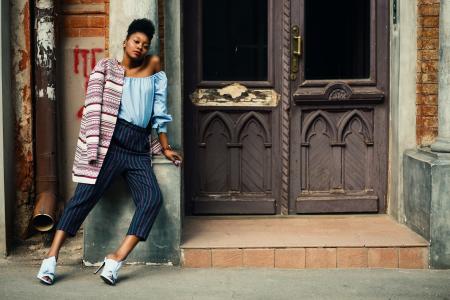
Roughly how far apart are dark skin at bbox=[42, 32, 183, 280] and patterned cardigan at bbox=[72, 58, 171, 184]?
15 centimetres

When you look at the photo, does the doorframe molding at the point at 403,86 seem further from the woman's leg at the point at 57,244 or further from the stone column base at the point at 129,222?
the woman's leg at the point at 57,244

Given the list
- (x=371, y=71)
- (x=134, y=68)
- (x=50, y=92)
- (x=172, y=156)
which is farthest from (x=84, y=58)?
(x=371, y=71)

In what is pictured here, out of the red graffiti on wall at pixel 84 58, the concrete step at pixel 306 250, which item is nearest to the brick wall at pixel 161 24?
the red graffiti on wall at pixel 84 58

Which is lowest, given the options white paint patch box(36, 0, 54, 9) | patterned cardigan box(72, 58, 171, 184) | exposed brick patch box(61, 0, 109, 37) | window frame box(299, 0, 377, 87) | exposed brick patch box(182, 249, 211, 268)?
exposed brick patch box(182, 249, 211, 268)

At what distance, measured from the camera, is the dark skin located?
630 cm

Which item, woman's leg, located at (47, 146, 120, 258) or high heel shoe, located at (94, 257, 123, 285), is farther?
woman's leg, located at (47, 146, 120, 258)

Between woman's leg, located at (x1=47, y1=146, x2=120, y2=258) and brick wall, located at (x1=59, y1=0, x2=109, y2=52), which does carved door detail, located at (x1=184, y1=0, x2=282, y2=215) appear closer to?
brick wall, located at (x1=59, y1=0, x2=109, y2=52)

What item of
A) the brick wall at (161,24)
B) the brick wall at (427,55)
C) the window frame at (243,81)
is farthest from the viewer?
the window frame at (243,81)

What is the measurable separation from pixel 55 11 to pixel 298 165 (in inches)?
92.6

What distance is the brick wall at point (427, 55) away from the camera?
24.2ft

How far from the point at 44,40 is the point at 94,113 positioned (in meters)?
A: 1.25

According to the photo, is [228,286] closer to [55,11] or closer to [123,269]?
[123,269]

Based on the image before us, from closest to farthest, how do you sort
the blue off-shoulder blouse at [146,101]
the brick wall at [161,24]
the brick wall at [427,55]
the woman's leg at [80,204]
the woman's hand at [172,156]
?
the woman's leg at [80,204]
the blue off-shoulder blouse at [146,101]
the woman's hand at [172,156]
the brick wall at [161,24]
the brick wall at [427,55]

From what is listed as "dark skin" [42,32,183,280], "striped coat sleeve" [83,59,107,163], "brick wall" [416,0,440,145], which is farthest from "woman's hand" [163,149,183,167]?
"brick wall" [416,0,440,145]
